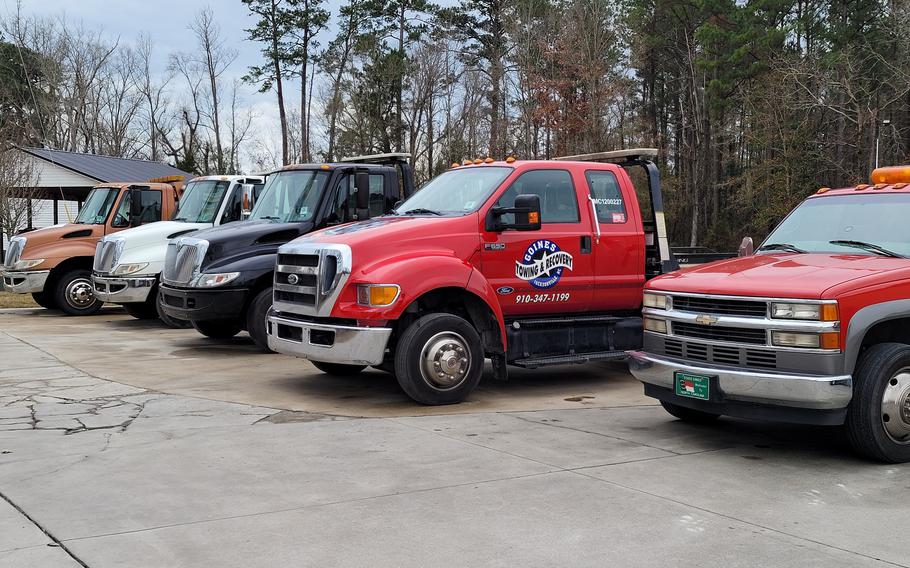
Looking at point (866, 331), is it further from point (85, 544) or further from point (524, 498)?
point (85, 544)

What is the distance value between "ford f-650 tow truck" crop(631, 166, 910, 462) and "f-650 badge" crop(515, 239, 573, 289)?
211 cm

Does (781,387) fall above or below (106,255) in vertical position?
below

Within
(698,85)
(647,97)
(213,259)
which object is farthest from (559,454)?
(647,97)

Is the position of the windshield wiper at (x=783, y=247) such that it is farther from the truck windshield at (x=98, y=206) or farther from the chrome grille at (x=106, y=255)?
the truck windshield at (x=98, y=206)

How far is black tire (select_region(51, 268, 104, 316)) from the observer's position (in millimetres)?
17484

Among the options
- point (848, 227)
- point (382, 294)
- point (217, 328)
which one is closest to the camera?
point (848, 227)

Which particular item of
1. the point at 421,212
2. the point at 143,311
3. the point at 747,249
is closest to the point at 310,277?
the point at 421,212

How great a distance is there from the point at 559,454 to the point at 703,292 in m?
1.64

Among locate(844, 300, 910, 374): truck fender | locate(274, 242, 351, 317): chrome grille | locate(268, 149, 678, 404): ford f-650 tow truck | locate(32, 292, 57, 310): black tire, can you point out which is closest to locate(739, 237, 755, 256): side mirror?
locate(844, 300, 910, 374): truck fender

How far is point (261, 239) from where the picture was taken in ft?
40.2

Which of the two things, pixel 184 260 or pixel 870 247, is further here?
pixel 184 260

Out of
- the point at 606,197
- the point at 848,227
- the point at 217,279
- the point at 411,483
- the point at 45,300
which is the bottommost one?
the point at 411,483

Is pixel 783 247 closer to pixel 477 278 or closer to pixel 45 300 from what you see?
pixel 477 278

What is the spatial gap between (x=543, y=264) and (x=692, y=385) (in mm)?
2917
